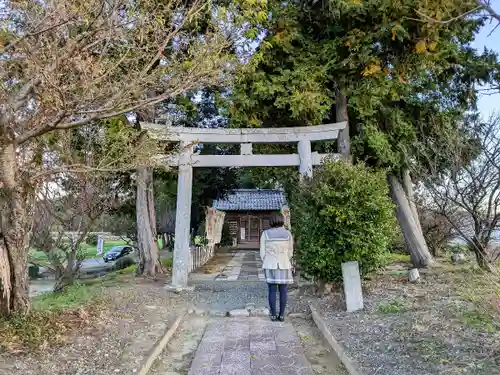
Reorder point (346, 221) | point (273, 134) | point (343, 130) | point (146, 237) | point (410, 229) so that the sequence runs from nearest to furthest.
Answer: point (346, 221)
point (273, 134)
point (343, 130)
point (146, 237)
point (410, 229)

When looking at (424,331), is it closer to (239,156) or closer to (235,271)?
(239,156)

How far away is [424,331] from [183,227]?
6.14 m

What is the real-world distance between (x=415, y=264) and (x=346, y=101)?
15.6ft

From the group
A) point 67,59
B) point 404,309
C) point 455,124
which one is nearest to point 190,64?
point 67,59

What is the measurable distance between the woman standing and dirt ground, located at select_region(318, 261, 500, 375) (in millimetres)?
700

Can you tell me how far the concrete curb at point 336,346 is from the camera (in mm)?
4092

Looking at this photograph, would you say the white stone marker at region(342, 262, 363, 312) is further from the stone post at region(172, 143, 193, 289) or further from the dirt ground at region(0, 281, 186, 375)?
the stone post at region(172, 143, 193, 289)

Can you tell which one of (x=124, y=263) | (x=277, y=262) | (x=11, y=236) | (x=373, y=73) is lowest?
(x=124, y=263)

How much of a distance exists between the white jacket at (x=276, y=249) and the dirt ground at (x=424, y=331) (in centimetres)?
98

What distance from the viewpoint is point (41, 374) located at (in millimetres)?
3748

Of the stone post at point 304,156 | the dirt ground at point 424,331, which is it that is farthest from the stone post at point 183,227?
the dirt ground at point 424,331

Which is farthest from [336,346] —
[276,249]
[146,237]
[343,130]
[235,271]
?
[235,271]

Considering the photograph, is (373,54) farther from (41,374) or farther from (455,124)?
(41,374)

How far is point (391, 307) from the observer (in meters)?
5.99
